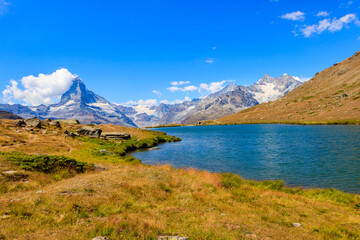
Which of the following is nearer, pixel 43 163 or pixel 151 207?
pixel 151 207

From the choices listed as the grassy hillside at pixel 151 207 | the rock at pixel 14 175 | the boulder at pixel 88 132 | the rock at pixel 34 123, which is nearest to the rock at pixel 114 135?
the boulder at pixel 88 132

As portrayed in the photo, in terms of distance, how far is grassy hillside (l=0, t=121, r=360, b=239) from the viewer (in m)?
11.1

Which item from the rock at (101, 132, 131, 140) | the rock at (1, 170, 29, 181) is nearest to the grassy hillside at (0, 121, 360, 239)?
the rock at (1, 170, 29, 181)

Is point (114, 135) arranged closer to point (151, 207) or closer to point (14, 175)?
point (14, 175)

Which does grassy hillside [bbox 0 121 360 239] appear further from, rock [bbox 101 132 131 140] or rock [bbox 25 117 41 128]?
rock [bbox 101 132 131 140]

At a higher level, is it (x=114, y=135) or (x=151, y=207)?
(x=114, y=135)

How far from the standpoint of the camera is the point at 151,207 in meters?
16.0

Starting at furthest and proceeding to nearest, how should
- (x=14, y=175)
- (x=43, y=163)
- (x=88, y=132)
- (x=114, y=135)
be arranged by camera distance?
(x=114, y=135) < (x=88, y=132) < (x=43, y=163) < (x=14, y=175)

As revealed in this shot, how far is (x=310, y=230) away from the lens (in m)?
12.8

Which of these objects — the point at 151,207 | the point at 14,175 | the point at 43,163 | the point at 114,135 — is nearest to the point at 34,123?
the point at 114,135

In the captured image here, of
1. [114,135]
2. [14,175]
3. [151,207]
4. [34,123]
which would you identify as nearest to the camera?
[151,207]

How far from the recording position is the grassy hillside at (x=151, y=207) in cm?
1109

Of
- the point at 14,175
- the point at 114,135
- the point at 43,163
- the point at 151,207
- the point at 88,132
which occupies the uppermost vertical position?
the point at 88,132

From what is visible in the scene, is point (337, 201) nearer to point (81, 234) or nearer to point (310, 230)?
point (310, 230)
